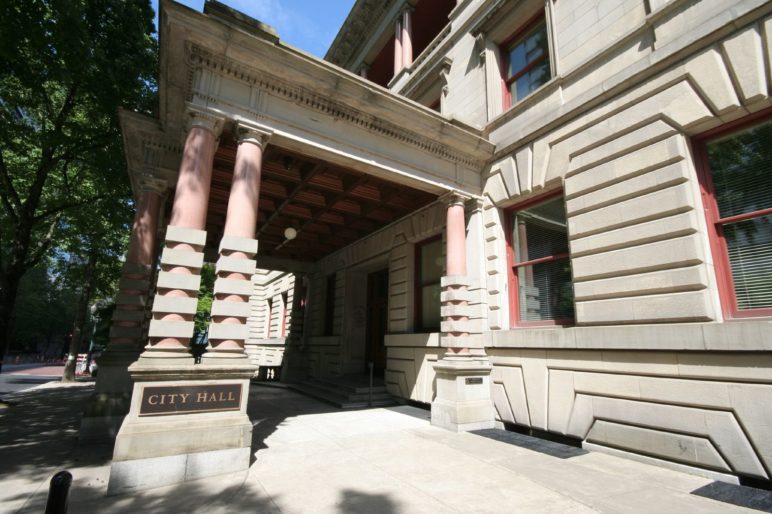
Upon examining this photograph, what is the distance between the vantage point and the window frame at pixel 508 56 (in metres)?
9.08

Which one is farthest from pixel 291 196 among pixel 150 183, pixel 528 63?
pixel 528 63

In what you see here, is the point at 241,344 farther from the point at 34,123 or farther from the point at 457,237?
the point at 34,123

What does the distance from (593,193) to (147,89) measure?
12.5 meters

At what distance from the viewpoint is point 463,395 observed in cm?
786

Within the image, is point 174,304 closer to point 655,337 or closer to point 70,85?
point 655,337

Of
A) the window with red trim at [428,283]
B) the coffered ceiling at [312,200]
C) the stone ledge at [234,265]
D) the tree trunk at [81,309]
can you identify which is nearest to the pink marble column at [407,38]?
the coffered ceiling at [312,200]

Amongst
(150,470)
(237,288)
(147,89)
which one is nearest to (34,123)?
(147,89)

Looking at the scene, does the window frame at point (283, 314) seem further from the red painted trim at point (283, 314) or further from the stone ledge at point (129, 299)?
the stone ledge at point (129, 299)

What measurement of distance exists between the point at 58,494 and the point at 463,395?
6.80 m

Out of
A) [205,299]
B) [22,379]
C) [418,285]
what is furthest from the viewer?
[205,299]

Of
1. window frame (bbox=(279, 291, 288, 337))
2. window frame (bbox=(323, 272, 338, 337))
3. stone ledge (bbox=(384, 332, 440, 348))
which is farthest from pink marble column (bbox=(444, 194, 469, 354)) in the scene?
window frame (bbox=(279, 291, 288, 337))

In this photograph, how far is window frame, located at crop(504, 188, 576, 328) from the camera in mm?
7848

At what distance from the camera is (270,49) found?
252 inches

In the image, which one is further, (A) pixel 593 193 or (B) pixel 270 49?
(A) pixel 593 193
